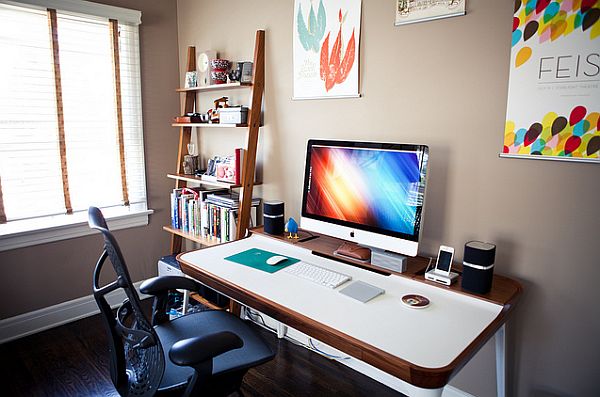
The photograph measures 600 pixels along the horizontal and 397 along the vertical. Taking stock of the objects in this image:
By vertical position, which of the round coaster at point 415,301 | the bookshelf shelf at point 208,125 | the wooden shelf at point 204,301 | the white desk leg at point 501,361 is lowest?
the wooden shelf at point 204,301

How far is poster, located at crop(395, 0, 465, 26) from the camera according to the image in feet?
5.44

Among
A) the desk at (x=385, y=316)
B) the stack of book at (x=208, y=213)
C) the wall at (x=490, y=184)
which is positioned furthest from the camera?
the stack of book at (x=208, y=213)

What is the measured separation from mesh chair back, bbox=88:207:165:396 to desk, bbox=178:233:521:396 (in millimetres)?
404

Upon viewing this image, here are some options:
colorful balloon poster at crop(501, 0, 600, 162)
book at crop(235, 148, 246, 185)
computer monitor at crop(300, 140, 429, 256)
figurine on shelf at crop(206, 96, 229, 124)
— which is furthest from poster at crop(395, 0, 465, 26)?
figurine on shelf at crop(206, 96, 229, 124)

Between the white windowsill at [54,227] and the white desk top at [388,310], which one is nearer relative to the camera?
the white desk top at [388,310]

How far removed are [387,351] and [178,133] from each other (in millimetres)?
2562

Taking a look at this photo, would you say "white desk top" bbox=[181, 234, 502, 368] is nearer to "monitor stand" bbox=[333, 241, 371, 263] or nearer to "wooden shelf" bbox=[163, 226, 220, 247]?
"monitor stand" bbox=[333, 241, 371, 263]

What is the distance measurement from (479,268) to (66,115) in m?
2.64

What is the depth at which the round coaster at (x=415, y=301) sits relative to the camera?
1.45m

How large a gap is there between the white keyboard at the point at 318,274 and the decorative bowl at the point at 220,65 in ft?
4.83

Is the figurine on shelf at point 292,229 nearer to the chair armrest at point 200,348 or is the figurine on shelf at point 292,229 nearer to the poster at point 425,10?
the chair armrest at point 200,348

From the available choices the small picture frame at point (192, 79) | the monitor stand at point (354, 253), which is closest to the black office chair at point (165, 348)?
the monitor stand at point (354, 253)

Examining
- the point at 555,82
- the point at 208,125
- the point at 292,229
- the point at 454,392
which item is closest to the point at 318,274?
the point at 292,229

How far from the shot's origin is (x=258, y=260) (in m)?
1.92
